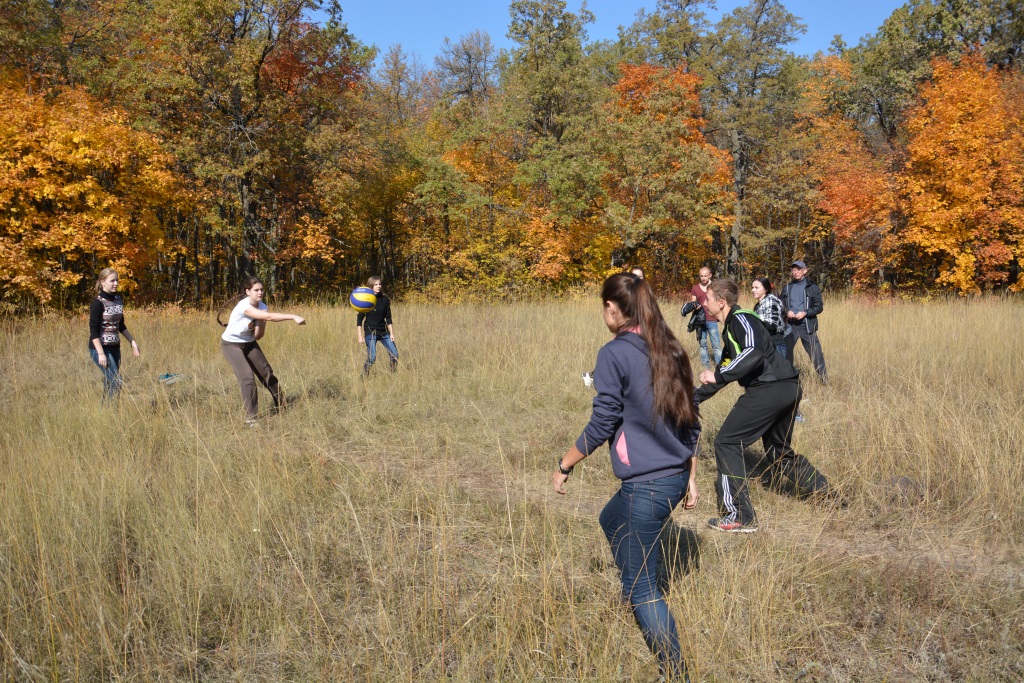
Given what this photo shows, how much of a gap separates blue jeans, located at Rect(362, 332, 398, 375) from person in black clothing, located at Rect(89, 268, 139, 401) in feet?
9.26

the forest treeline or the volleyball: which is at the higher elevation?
the forest treeline

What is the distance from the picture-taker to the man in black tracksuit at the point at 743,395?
4488 millimetres

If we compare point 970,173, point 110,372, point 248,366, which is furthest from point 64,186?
point 970,173

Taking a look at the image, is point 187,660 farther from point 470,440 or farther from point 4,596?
point 470,440

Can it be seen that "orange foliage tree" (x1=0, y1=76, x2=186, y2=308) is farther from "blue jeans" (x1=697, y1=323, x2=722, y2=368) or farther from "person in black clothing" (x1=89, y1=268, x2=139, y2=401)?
"blue jeans" (x1=697, y1=323, x2=722, y2=368)

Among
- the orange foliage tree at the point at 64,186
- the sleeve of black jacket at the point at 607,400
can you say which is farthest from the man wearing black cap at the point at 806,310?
the orange foliage tree at the point at 64,186

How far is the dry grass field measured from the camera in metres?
3.13

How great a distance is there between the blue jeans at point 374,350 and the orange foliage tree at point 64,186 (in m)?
9.41

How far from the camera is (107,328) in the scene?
24.3ft

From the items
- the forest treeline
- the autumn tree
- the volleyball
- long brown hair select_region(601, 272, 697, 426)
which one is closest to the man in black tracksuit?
long brown hair select_region(601, 272, 697, 426)

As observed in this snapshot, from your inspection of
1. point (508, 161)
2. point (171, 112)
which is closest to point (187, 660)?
point (171, 112)

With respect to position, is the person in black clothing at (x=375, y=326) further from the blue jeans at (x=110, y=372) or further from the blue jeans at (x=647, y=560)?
the blue jeans at (x=647, y=560)

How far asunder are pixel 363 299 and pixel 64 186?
1068cm

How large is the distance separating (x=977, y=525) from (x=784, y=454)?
4.17ft
